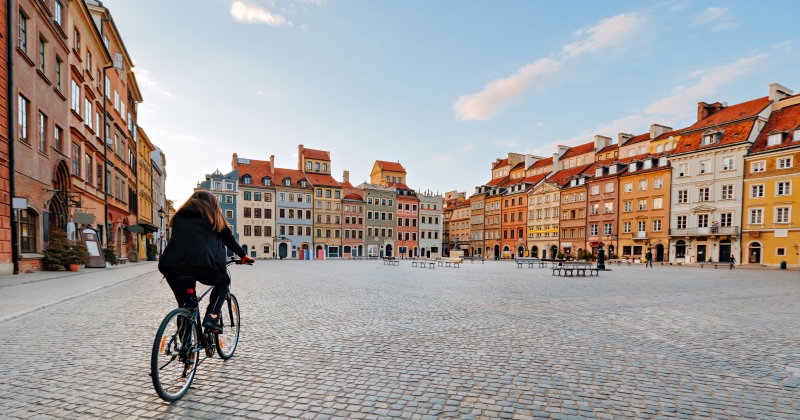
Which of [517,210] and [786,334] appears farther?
[517,210]

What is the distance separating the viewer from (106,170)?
A: 2852 centimetres

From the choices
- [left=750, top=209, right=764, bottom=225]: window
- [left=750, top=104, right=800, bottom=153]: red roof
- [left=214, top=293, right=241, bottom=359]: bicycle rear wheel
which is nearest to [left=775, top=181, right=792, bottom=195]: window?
[left=750, top=209, right=764, bottom=225]: window

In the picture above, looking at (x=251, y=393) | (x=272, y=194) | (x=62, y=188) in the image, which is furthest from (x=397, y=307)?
(x=272, y=194)

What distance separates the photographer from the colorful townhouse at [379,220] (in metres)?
77.0

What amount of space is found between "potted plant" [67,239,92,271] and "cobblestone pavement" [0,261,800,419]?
1219cm

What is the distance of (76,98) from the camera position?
75.0ft

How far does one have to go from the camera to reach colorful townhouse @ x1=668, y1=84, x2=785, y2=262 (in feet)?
150

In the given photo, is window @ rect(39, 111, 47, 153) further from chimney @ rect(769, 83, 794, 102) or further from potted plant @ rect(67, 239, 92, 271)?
chimney @ rect(769, 83, 794, 102)

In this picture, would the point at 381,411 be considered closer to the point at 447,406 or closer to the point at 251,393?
the point at 447,406

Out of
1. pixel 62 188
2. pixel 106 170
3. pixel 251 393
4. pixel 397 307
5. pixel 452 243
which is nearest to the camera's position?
pixel 251 393

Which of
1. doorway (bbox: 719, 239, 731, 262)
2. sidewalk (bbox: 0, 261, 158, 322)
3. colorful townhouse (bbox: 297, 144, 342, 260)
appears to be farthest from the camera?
colorful townhouse (bbox: 297, 144, 342, 260)

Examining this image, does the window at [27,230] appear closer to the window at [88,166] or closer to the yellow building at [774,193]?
the window at [88,166]

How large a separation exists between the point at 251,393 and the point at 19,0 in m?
20.3

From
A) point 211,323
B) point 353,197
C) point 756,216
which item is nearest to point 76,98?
point 211,323
